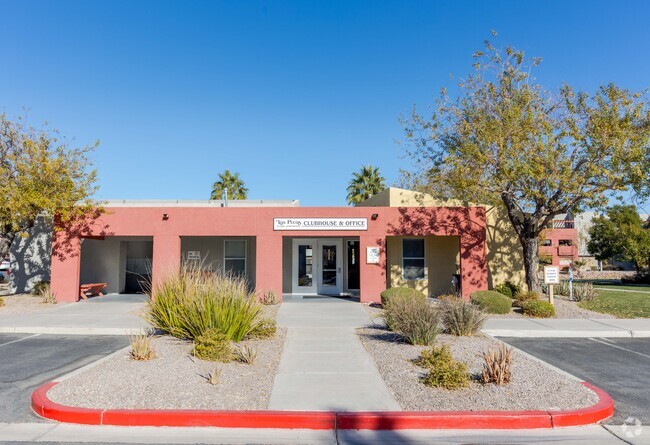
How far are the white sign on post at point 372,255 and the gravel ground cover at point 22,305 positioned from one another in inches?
459

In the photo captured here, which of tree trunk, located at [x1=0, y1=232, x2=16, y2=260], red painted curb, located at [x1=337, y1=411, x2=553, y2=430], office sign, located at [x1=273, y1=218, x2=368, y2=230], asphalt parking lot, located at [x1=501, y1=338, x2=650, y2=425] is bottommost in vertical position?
asphalt parking lot, located at [x1=501, y1=338, x2=650, y2=425]

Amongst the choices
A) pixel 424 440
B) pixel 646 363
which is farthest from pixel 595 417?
pixel 646 363

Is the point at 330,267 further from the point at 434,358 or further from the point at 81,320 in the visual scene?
the point at 434,358

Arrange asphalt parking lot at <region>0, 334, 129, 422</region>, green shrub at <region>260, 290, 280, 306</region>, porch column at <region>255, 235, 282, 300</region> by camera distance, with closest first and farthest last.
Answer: asphalt parking lot at <region>0, 334, 129, 422</region> < green shrub at <region>260, 290, 280, 306</region> < porch column at <region>255, 235, 282, 300</region>

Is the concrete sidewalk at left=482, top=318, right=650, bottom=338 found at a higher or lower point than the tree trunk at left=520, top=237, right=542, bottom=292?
lower

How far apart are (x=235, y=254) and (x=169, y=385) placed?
1487 centimetres

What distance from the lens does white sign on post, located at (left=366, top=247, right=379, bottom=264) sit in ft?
57.7

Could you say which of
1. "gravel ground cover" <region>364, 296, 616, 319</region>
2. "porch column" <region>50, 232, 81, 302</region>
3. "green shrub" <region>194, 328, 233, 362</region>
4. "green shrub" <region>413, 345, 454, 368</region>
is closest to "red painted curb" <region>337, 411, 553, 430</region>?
"green shrub" <region>413, 345, 454, 368</region>

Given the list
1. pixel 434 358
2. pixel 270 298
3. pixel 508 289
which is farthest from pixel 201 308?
pixel 508 289

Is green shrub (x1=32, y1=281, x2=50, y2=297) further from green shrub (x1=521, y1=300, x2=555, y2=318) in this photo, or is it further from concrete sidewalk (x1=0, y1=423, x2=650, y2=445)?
green shrub (x1=521, y1=300, x2=555, y2=318)

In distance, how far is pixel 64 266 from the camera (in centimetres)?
1772

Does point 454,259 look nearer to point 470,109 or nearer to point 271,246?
point 470,109

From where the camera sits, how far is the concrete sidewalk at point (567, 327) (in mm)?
11477

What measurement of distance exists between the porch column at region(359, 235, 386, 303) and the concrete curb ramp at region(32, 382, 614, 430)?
1220 centimetres
